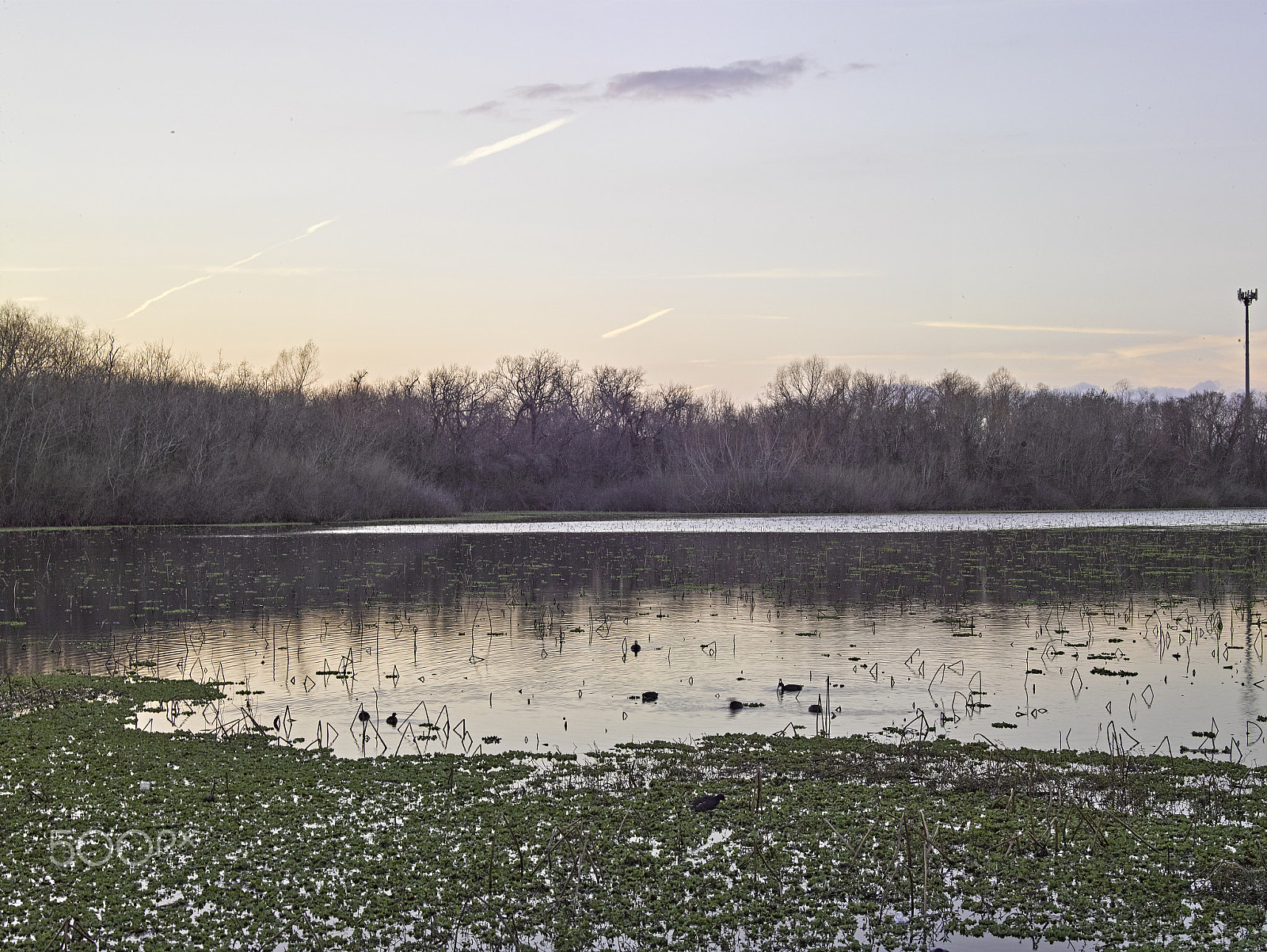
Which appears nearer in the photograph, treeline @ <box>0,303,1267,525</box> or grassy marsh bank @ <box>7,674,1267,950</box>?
grassy marsh bank @ <box>7,674,1267,950</box>

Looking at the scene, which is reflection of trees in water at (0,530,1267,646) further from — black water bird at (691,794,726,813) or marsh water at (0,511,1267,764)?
black water bird at (691,794,726,813)

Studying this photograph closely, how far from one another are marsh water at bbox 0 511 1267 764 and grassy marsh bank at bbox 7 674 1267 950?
51.1 inches

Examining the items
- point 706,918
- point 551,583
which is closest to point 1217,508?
point 551,583

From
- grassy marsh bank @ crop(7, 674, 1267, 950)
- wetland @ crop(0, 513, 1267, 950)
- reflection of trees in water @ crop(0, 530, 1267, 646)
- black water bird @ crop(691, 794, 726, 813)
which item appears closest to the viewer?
grassy marsh bank @ crop(7, 674, 1267, 950)

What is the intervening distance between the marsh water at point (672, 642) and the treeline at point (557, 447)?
24298 millimetres

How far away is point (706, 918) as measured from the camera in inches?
279

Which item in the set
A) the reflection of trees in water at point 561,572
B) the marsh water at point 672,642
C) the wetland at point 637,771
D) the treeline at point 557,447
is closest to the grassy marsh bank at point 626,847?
the wetland at point 637,771

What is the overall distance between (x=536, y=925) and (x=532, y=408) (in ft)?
328

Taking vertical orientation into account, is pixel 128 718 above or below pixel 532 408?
below

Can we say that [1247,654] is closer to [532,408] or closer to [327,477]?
[327,477]

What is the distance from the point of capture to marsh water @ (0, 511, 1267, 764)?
12852mm

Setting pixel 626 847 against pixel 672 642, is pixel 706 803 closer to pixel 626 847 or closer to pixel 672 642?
pixel 626 847

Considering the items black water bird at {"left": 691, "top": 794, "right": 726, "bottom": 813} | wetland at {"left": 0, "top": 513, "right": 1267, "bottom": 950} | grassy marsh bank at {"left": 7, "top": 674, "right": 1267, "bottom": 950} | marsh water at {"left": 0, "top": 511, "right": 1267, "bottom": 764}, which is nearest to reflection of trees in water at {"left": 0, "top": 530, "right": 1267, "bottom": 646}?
marsh water at {"left": 0, "top": 511, "right": 1267, "bottom": 764}

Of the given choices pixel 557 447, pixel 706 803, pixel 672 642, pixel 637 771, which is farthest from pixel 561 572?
pixel 557 447
